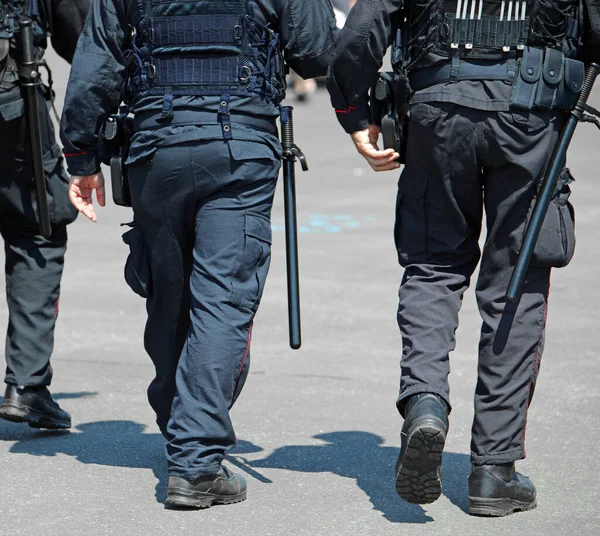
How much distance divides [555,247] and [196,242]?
1130 mm

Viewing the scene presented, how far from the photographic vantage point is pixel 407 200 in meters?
3.99

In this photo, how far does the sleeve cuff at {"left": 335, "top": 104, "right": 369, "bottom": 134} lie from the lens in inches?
158

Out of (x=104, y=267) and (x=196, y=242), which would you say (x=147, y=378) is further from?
(x=104, y=267)

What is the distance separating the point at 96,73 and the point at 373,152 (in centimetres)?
93

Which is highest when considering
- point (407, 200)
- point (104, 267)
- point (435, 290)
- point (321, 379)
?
point (407, 200)

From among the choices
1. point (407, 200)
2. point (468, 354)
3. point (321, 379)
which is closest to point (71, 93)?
point (407, 200)

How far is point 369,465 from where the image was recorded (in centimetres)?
450

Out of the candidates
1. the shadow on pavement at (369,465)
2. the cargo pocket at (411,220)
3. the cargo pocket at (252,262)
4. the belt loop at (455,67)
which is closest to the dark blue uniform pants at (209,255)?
the cargo pocket at (252,262)

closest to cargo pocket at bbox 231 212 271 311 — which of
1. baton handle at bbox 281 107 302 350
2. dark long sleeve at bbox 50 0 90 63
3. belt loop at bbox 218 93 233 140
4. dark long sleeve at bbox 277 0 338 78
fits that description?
baton handle at bbox 281 107 302 350

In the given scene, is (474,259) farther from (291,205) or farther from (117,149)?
(117,149)

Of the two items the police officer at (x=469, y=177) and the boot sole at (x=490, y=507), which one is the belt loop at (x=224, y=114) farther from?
the boot sole at (x=490, y=507)

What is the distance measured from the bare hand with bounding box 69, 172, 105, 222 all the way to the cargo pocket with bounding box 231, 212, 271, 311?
0.58m

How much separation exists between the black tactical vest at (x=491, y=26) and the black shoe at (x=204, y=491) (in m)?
1.49

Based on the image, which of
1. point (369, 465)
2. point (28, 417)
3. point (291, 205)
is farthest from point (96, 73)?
point (369, 465)
